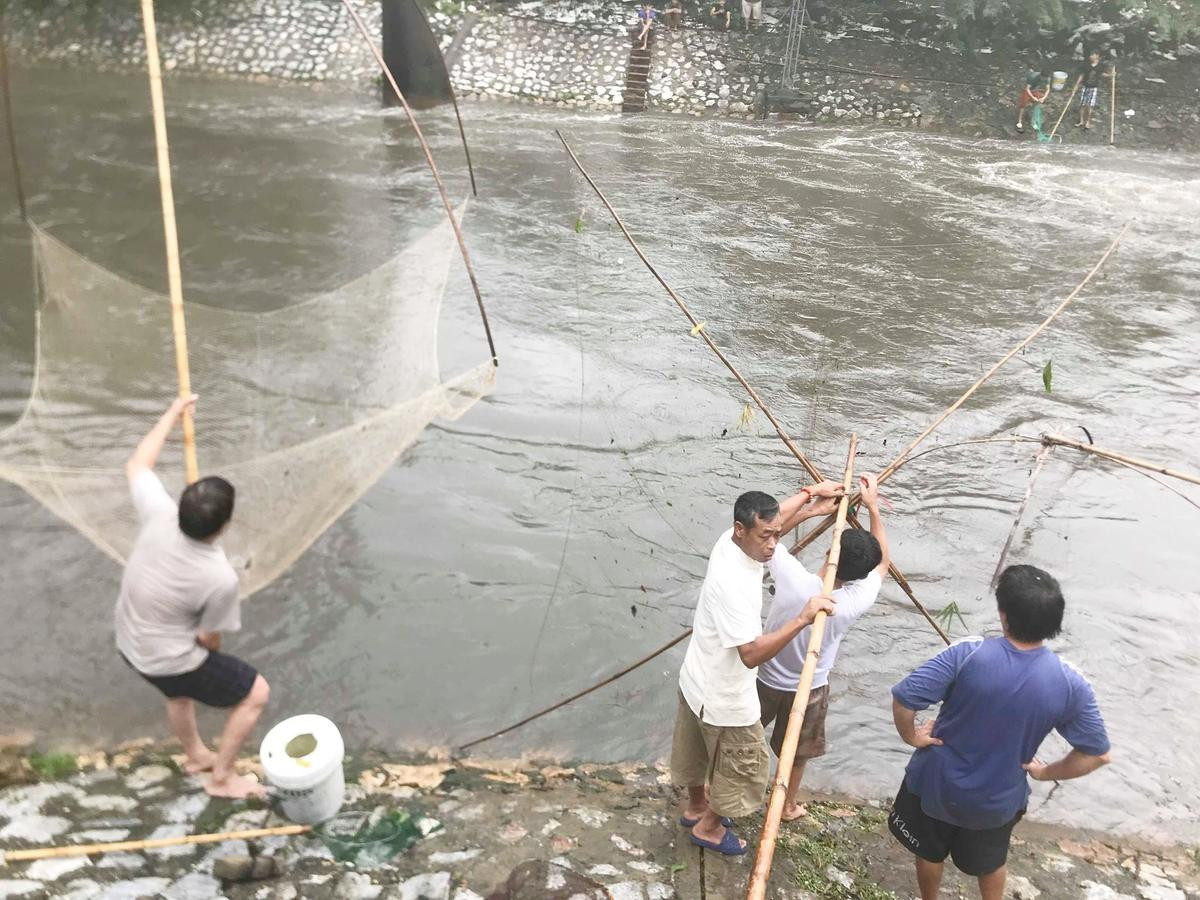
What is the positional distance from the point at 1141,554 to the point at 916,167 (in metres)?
9.56

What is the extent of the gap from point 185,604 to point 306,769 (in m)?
0.62

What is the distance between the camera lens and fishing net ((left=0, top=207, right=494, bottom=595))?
3320mm

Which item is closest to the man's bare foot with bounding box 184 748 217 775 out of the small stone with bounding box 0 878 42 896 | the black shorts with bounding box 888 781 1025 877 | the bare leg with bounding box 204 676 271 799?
the bare leg with bounding box 204 676 271 799

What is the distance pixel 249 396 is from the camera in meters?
4.63

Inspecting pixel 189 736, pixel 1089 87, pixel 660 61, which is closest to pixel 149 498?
pixel 189 736

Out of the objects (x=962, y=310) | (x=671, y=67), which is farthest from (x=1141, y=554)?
(x=671, y=67)

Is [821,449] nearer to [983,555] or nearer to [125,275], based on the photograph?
[983,555]

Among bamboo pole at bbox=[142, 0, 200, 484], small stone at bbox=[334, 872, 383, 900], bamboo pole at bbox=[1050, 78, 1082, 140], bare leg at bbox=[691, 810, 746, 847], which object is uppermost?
bamboo pole at bbox=[1050, 78, 1082, 140]

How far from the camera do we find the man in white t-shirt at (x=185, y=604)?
2.36m

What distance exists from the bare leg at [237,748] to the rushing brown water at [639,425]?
0.63 meters

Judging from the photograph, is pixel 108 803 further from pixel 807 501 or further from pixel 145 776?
pixel 807 501

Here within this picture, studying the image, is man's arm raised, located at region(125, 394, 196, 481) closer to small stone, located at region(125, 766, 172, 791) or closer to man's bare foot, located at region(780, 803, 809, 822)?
small stone, located at region(125, 766, 172, 791)

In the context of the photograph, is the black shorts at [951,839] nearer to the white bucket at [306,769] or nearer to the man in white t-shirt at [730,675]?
the man in white t-shirt at [730,675]

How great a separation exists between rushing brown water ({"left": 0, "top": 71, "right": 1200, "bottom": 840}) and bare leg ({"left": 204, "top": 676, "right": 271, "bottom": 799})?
63 centimetres
